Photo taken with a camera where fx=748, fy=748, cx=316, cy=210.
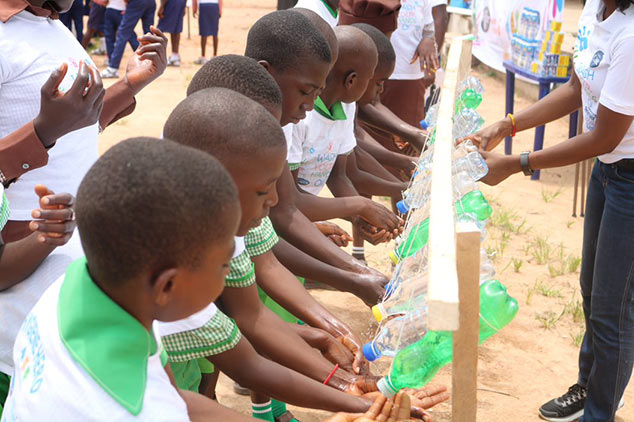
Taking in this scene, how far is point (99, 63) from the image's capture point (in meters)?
13.2

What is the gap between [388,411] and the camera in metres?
2.16

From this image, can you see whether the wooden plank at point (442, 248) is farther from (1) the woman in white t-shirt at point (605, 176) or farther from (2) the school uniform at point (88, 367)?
(1) the woman in white t-shirt at point (605, 176)

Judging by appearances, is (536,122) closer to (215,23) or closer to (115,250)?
(115,250)

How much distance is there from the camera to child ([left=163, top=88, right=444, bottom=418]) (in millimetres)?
2121

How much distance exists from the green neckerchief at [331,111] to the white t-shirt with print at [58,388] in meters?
2.30

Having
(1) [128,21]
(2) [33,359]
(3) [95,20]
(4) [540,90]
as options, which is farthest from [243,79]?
(3) [95,20]

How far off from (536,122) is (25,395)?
333 cm

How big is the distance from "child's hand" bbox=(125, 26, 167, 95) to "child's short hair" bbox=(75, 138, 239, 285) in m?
1.71

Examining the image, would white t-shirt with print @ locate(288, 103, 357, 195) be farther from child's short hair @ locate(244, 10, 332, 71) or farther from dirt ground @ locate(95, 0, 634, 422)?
dirt ground @ locate(95, 0, 634, 422)

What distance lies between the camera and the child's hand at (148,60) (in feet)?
10.3

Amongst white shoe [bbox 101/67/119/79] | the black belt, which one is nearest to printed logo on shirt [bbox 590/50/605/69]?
the black belt

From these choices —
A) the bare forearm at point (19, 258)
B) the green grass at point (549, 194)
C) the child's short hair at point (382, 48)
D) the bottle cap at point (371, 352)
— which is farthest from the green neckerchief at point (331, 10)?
the green grass at point (549, 194)

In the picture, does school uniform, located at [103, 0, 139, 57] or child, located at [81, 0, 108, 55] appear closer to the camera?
school uniform, located at [103, 0, 139, 57]

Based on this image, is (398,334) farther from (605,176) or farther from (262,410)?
(605,176)
